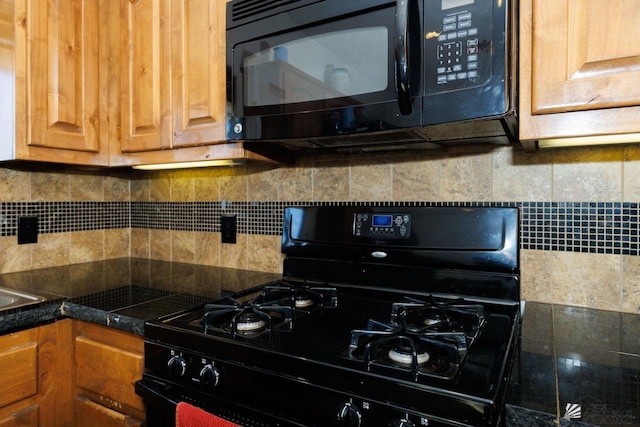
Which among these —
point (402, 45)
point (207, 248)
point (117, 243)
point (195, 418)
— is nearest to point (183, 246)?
point (207, 248)

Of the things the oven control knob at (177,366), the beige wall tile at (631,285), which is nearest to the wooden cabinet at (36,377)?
the oven control knob at (177,366)

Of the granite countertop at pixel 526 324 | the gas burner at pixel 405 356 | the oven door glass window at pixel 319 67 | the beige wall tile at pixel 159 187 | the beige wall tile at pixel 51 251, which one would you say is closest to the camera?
the granite countertop at pixel 526 324

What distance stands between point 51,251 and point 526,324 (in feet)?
5.95

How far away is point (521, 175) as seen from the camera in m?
1.16

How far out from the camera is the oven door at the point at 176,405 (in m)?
0.80

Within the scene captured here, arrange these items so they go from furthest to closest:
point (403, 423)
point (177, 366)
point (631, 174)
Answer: point (631, 174)
point (177, 366)
point (403, 423)

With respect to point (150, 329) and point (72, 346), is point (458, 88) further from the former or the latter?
point (72, 346)

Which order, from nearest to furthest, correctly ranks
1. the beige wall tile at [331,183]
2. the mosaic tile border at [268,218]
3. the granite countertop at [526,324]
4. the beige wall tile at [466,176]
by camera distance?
the granite countertop at [526,324] → the mosaic tile border at [268,218] → the beige wall tile at [466,176] → the beige wall tile at [331,183]

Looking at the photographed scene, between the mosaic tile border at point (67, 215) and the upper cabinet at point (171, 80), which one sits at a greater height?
the upper cabinet at point (171, 80)

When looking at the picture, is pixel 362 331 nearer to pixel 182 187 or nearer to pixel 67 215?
pixel 182 187

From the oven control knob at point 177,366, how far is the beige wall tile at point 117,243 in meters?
1.21

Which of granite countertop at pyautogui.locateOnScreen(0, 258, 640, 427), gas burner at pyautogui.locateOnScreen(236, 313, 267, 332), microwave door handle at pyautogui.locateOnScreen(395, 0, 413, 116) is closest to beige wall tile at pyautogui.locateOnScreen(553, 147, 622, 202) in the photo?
granite countertop at pyautogui.locateOnScreen(0, 258, 640, 427)

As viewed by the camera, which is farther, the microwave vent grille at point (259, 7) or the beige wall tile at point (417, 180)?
the beige wall tile at point (417, 180)

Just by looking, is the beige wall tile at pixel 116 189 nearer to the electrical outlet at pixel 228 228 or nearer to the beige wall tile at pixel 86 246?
the beige wall tile at pixel 86 246
